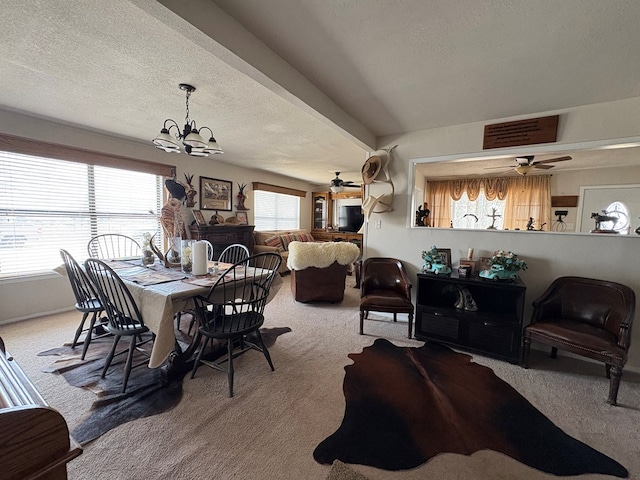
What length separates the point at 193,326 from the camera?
2963 millimetres

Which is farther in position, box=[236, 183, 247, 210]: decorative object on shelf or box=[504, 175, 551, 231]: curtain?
box=[236, 183, 247, 210]: decorative object on shelf

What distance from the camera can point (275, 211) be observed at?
23.5 feet

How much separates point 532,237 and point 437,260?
0.94 metres

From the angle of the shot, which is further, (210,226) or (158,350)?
(210,226)

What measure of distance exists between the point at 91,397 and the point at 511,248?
3856 millimetres

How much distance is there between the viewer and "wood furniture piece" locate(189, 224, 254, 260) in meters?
4.70

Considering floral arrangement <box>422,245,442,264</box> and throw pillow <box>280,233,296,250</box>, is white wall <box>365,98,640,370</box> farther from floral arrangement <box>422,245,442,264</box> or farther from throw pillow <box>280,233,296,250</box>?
throw pillow <box>280,233,296,250</box>

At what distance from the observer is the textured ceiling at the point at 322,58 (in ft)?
4.66

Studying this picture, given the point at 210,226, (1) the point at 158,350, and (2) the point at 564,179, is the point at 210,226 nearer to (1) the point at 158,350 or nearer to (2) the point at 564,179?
(1) the point at 158,350

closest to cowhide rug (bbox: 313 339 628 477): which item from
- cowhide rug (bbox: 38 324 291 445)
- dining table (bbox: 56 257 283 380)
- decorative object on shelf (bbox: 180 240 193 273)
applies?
cowhide rug (bbox: 38 324 291 445)

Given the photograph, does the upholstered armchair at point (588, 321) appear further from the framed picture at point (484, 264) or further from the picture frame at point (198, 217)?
the picture frame at point (198, 217)

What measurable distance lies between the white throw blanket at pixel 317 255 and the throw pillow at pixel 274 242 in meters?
2.24

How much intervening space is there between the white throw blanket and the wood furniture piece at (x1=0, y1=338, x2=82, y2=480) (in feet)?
10.8

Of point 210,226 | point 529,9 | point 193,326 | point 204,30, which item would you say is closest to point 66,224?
point 210,226
